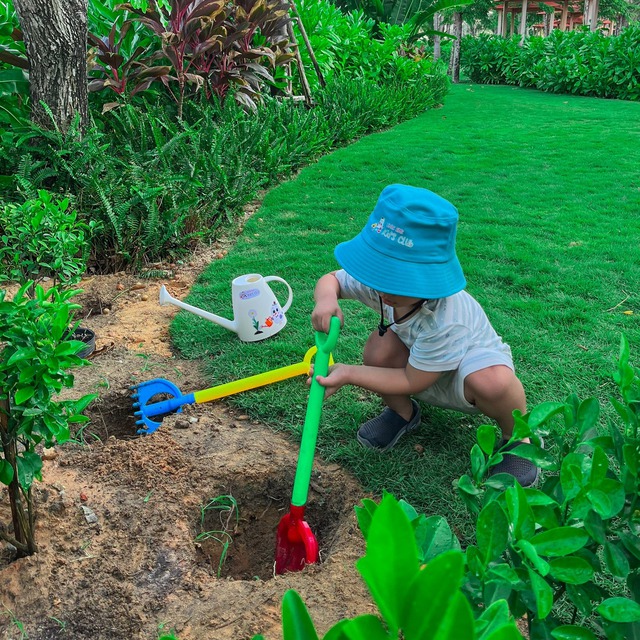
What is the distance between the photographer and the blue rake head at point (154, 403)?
2.47 metres

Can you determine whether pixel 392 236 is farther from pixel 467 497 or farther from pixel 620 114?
pixel 620 114

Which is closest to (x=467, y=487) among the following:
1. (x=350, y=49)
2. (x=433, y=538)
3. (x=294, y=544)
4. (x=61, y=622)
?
(x=433, y=538)

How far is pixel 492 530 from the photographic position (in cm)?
77

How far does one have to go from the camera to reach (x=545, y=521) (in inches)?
35.0

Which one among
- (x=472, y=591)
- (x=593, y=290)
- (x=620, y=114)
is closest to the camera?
(x=472, y=591)

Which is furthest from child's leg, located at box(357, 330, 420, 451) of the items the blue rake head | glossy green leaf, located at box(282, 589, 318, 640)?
glossy green leaf, located at box(282, 589, 318, 640)

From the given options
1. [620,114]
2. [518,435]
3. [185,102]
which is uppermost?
[518,435]

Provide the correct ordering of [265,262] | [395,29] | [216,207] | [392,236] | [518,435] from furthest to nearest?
[395,29], [216,207], [265,262], [392,236], [518,435]

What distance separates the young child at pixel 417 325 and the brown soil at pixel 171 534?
407 millimetres

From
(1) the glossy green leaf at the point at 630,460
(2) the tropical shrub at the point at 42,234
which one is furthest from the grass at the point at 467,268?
(1) the glossy green leaf at the point at 630,460

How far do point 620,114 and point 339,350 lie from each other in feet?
30.8

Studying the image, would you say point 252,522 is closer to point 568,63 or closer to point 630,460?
point 630,460

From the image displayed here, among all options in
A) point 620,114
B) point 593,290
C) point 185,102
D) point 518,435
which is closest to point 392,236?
point 518,435

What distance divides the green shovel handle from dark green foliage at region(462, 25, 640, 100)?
13.5 m
